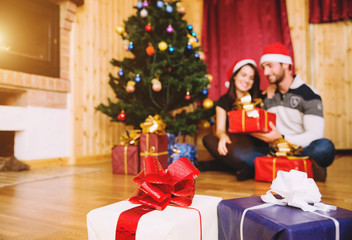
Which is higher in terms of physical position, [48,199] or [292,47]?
[292,47]

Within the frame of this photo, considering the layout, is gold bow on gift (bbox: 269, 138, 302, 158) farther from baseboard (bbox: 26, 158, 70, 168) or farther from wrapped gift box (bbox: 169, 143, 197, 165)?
baseboard (bbox: 26, 158, 70, 168)

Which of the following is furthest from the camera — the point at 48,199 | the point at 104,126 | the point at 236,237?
the point at 104,126

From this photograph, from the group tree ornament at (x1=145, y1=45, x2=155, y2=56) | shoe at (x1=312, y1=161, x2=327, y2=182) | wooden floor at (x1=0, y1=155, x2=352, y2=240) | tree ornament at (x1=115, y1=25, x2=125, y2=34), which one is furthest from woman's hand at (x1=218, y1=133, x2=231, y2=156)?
tree ornament at (x1=115, y1=25, x2=125, y2=34)

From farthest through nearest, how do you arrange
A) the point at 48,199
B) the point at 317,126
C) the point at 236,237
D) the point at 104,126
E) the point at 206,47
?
the point at 206,47 → the point at 104,126 → the point at 317,126 → the point at 48,199 → the point at 236,237

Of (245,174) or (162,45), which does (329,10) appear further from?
(245,174)

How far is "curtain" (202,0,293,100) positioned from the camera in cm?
340

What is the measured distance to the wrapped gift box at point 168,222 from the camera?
0.58 m

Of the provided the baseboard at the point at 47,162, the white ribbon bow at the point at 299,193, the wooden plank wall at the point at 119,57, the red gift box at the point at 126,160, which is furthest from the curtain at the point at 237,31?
the white ribbon bow at the point at 299,193

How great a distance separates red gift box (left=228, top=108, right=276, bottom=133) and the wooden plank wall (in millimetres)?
1628

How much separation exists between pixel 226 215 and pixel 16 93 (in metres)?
2.27

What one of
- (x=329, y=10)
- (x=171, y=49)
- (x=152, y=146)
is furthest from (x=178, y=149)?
(x=329, y=10)

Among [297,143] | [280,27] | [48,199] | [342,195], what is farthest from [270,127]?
[280,27]

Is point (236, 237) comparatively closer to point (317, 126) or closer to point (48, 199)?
point (48, 199)

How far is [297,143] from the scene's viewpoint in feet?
5.80
